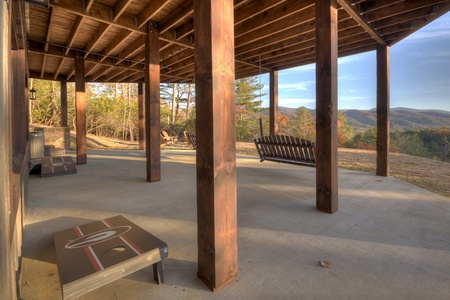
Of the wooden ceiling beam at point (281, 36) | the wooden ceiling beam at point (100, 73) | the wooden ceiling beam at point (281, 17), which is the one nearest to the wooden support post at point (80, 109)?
the wooden ceiling beam at point (100, 73)

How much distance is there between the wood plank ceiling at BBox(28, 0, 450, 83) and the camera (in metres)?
3.77

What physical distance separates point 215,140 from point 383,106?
489 centimetres

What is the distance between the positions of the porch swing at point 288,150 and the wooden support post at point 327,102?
118cm

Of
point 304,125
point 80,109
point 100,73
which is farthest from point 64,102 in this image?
point 304,125

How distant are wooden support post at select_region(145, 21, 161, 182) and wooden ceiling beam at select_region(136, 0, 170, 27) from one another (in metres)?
0.17

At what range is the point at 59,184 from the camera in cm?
429

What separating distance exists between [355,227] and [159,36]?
191 inches

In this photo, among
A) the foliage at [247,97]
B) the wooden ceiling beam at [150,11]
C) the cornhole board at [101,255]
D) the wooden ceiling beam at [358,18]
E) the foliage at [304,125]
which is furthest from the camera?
the foliage at [247,97]

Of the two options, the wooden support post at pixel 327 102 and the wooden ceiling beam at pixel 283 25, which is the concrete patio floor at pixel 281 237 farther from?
the wooden ceiling beam at pixel 283 25

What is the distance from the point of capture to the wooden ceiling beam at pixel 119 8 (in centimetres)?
374

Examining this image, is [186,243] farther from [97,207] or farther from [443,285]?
[443,285]

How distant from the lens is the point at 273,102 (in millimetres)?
7477

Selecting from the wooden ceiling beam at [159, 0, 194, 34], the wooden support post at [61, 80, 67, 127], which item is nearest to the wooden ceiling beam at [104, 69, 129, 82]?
the wooden support post at [61, 80, 67, 127]

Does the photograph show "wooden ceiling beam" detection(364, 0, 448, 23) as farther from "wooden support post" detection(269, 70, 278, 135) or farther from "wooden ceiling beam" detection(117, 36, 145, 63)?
"wooden ceiling beam" detection(117, 36, 145, 63)
